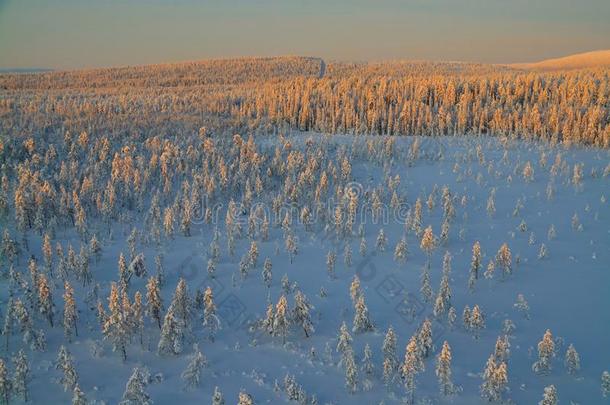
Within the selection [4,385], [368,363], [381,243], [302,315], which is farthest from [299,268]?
[4,385]

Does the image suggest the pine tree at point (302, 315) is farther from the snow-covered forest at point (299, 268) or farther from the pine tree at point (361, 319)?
the pine tree at point (361, 319)

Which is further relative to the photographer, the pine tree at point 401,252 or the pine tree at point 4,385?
the pine tree at point 401,252

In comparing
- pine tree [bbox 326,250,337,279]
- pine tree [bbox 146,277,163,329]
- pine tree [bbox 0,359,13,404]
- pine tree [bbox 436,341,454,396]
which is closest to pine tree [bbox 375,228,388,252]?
pine tree [bbox 326,250,337,279]

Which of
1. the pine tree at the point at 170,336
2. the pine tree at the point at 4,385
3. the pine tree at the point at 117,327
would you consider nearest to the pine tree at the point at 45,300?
the pine tree at the point at 117,327

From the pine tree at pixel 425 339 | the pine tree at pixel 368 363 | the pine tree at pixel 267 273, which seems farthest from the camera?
the pine tree at pixel 267 273

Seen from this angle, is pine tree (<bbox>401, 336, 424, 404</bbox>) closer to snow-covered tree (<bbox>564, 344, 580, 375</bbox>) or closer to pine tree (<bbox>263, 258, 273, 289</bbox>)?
snow-covered tree (<bbox>564, 344, 580, 375</bbox>)

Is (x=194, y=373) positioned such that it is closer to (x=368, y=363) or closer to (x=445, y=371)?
(x=368, y=363)

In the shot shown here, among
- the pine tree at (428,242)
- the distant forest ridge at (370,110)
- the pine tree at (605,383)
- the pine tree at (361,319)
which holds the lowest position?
the pine tree at (605,383)
